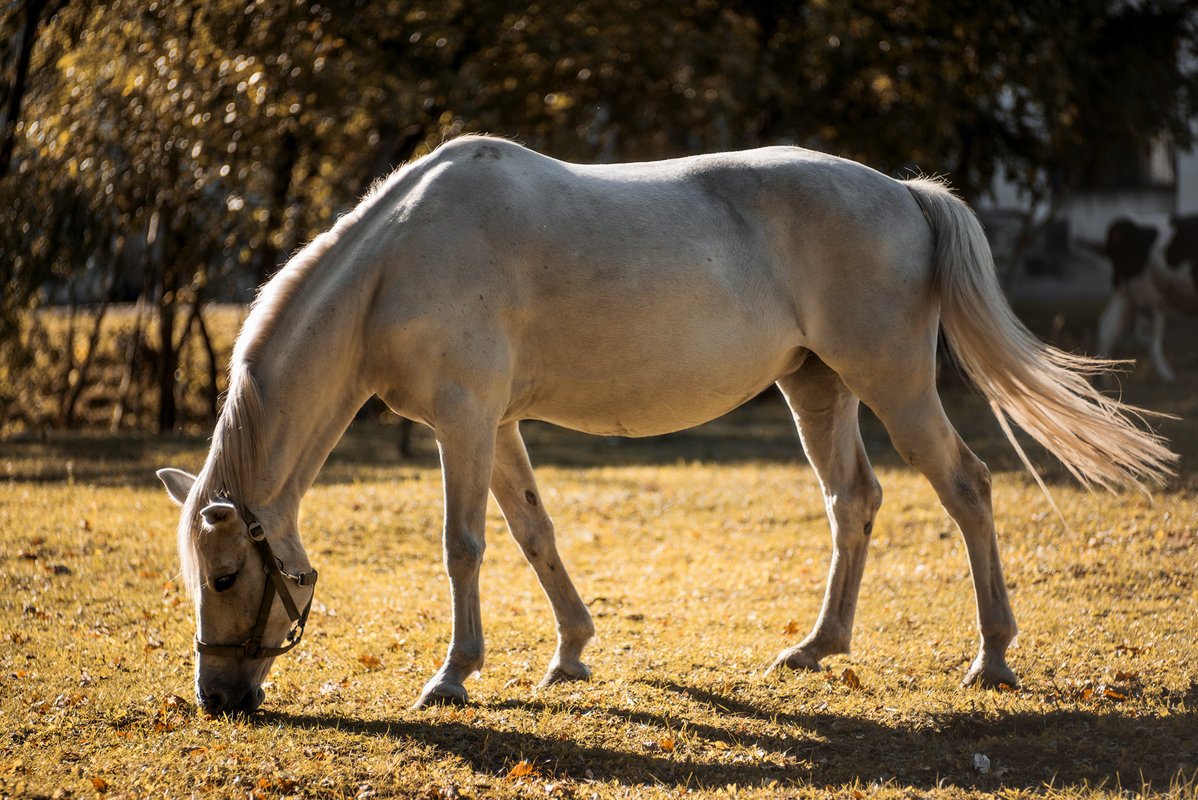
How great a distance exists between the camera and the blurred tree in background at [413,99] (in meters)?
10.5

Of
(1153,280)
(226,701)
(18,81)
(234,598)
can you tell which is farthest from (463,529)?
(1153,280)

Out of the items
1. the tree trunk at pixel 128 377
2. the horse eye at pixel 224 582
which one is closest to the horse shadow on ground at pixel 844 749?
the horse eye at pixel 224 582

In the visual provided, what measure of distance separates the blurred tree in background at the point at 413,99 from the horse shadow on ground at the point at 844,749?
305 inches

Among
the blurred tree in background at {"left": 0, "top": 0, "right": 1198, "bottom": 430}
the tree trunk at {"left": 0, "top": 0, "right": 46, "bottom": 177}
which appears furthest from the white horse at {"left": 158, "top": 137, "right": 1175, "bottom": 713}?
the tree trunk at {"left": 0, "top": 0, "right": 46, "bottom": 177}

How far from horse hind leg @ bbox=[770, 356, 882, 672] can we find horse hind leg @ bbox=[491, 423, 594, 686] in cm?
105

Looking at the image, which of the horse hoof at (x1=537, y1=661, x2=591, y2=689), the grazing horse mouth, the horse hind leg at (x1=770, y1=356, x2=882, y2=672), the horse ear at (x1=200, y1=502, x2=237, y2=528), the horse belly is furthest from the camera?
the horse hind leg at (x1=770, y1=356, x2=882, y2=672)

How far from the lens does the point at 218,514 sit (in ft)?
12.6

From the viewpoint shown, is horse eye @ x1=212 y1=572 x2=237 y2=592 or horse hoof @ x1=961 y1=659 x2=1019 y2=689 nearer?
horse eye @ x1=212 y1=572 x2=237 y2=592

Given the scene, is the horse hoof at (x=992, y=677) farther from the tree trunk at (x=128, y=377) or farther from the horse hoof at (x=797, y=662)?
the tree trunk at (x=128, y=377)

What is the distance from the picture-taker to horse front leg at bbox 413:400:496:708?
4125mm

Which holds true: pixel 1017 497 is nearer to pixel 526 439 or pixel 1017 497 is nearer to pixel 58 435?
pixel 526 439

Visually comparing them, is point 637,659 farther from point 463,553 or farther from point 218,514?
point 218,514

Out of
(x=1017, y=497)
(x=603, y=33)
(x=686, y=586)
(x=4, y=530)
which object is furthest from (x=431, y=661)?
(x=603, y=33)

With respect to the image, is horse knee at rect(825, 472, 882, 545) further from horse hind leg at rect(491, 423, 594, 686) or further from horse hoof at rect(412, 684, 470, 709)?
horse hoof at rect(412, 684, 470, 709)
